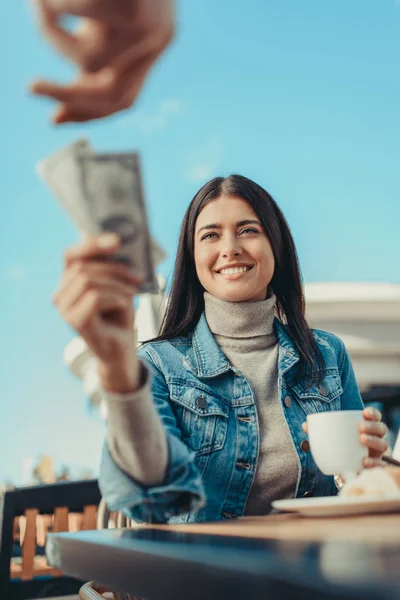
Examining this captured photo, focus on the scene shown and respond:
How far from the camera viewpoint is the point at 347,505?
1.01 m

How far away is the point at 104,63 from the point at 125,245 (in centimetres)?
22

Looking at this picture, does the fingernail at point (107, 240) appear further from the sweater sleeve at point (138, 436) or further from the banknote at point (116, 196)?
the sweater sleeve at point (138, 436)

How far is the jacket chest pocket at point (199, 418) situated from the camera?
163 cm

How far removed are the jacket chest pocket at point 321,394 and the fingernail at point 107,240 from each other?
3.54 ft

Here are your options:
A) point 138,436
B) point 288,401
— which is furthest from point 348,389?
point 138,436

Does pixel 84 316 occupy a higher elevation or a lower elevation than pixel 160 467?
higher

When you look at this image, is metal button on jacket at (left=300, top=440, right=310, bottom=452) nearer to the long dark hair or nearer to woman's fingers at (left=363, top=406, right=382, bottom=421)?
the long dark hair

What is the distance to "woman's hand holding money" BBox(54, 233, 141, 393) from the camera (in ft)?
2.81

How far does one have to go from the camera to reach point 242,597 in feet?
1.73

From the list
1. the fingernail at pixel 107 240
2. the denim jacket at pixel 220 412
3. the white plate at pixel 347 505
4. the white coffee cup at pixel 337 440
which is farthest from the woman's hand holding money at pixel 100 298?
the denim jacket at pixel 220 412

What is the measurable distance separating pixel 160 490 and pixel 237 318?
34.7 inches

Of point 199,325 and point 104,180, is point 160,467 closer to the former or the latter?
point 104,180

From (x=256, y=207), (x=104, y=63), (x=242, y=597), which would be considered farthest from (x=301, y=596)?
(x=256, y=207)

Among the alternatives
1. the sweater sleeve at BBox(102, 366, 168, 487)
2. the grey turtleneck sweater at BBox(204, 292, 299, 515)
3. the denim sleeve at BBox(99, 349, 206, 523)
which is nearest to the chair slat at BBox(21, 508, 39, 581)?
the grey turtleneck sweater at BBox(204, 292, 299, 515)
